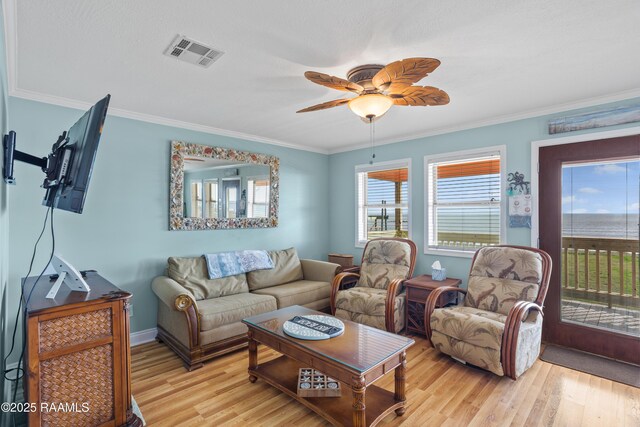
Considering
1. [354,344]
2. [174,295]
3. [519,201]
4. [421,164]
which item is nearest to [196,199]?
[174,295]

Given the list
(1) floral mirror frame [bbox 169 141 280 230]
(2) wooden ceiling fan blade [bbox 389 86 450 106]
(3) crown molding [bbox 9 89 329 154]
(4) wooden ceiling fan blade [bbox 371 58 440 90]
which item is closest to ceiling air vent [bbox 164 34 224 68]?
(4) wooden ceiling fan blade [bbox 371 58 440 90]

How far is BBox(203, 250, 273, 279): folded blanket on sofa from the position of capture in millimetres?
3619

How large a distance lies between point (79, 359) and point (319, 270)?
Result: 3034 mm

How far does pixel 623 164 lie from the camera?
291 centimetres

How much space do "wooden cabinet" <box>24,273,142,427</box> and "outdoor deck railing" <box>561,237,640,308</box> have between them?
3869 mm

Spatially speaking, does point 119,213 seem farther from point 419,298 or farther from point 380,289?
point 419,298

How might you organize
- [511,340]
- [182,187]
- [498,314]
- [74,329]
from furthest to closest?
1. [182,187]
2. [498,314]
3. [511,340]
4. [74,329]

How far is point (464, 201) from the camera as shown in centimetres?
388

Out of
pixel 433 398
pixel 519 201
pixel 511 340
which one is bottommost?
pixel 433 398

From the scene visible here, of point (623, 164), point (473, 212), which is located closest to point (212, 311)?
point (473, 212)

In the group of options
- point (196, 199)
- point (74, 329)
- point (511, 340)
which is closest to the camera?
point (74, 329)

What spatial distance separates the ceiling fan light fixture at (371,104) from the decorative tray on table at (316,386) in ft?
6.17

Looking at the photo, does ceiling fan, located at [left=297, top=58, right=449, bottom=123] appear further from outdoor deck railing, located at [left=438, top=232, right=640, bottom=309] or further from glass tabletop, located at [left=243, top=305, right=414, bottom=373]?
outdoor deck railing, located at [left=438, top=232, right=640, bottom=309]

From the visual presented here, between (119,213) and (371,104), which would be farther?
(119,213)
